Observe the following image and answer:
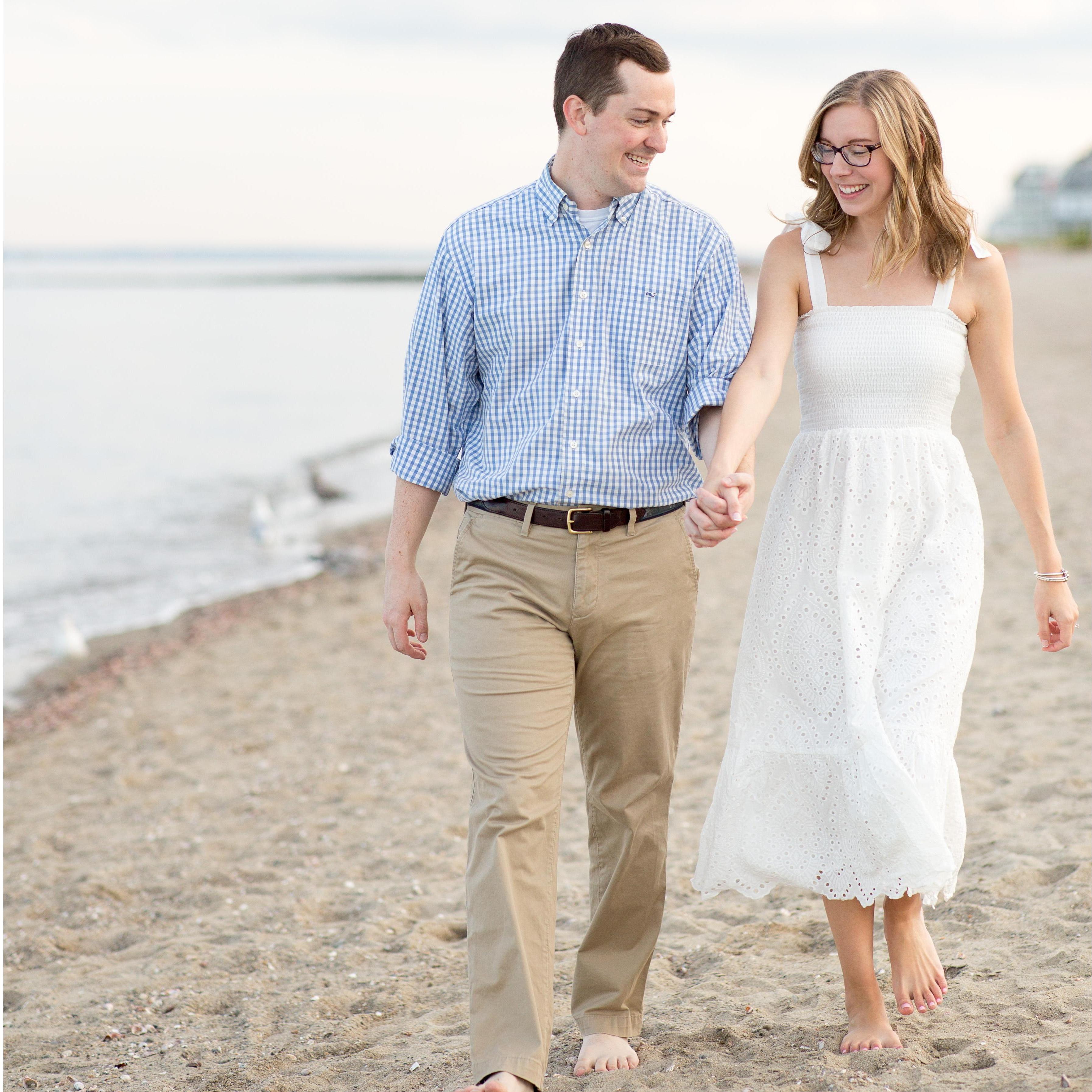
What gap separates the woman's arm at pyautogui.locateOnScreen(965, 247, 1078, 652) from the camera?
8.64ft

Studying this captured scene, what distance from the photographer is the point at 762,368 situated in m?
2.67

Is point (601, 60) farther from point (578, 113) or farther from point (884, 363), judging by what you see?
point (884, 363)

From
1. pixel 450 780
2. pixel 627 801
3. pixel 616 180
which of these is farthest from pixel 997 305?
pixel 450 780

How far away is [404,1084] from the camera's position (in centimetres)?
285

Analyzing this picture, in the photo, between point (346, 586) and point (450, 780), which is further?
point (346, 586)

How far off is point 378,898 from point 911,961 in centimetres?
197

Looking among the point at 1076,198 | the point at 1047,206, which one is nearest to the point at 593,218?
the point at 1076,198

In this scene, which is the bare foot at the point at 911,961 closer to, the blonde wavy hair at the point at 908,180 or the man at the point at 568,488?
the man at the point at 568,488

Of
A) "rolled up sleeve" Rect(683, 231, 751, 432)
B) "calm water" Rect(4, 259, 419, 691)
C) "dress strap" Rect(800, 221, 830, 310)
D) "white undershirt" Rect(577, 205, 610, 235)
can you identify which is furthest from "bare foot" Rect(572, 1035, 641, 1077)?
"calm water" Rect(4, 259, 419, 691)

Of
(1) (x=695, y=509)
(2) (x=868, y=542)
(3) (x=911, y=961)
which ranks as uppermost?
(1) (x=695, y=509)

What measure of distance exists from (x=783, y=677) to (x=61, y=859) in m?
3.36

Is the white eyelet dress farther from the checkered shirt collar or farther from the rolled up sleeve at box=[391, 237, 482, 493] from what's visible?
the rolled up sleeve at box=[391, 237, 482, 493]

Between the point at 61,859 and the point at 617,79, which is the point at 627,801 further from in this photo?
the point at 61,859

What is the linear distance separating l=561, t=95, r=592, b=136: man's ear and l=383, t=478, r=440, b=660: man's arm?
843 millimetres
